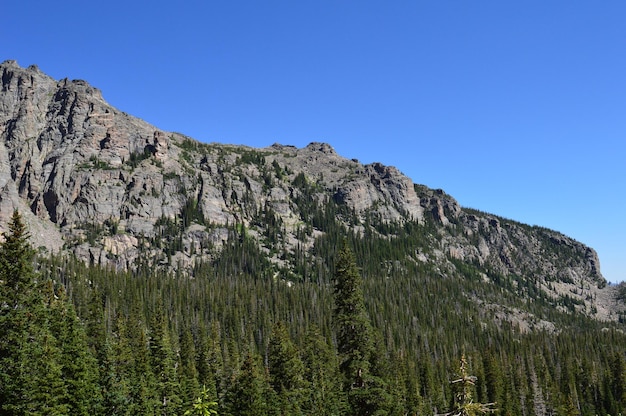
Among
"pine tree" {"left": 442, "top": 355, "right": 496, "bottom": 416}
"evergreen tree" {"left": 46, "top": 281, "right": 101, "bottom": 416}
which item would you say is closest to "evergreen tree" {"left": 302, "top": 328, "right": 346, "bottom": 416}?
"evergreen tree" {"left": 46, "top": 281, "right": 101, "bottom": 416}

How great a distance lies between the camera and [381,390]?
94.6 feet

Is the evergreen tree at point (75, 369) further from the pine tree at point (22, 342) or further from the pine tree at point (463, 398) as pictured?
the pine tree at point (463, 398)

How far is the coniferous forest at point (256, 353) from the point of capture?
29188mm

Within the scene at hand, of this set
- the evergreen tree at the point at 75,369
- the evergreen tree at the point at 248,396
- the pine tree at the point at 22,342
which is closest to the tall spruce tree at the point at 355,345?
the pine tree at the point at 22,342

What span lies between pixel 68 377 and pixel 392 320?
140 m

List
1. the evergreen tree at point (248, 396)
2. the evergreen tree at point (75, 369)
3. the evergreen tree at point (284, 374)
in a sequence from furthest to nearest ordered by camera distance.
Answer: the evergreen tree at point (284, 374), the evergreen tree at point (248, 396), the evergreen tree at point (75, 369)

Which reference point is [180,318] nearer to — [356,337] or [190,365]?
[190,365]

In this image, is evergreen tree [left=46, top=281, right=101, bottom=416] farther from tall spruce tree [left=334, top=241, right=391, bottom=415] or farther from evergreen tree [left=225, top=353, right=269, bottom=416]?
tall spruce tree [left=334, top=241, right=391, bottom=415]

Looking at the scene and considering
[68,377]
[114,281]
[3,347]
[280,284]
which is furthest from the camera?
[280,284]

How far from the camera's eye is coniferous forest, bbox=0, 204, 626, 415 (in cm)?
2919

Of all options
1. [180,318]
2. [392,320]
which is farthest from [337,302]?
[392,320]

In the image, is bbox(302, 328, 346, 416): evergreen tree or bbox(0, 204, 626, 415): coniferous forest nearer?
bbox(0, 204, 626, 415): coniferous forest

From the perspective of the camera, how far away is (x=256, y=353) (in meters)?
111

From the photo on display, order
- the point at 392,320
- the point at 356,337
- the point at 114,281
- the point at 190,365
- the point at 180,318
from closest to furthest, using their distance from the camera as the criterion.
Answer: the point at 356,337, the point at 190,365, the point at 180,318, the point at 114,281, the point at 392,320
